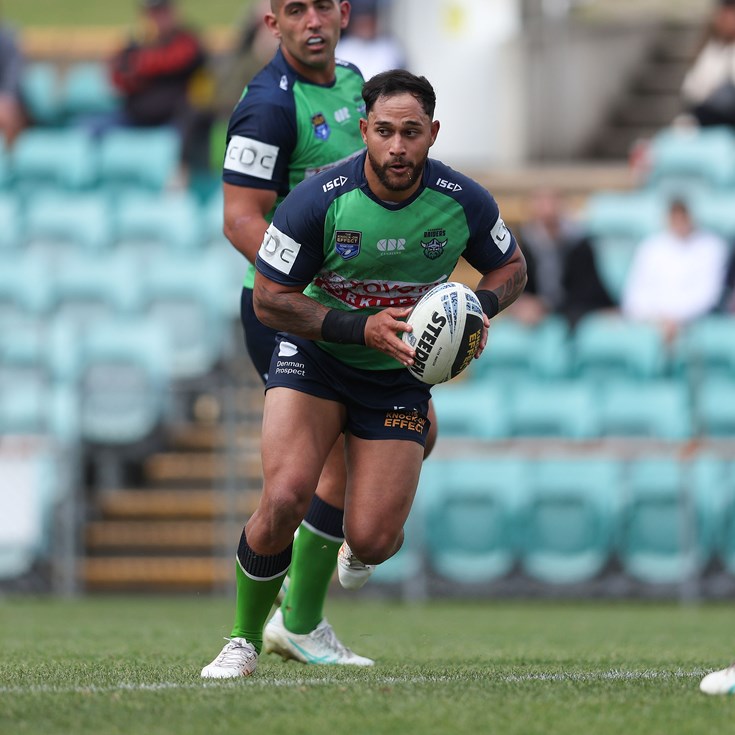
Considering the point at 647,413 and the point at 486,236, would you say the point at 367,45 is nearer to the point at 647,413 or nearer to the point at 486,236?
the point at 647,413

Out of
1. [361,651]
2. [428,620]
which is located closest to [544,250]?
[428,620]

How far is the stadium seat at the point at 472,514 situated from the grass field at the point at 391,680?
1.79 meters

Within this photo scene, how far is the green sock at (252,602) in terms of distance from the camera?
21.5 ft

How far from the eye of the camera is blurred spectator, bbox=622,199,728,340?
13.9 meters

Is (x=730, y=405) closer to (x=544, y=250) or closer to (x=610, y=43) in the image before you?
(x=544, y=250)

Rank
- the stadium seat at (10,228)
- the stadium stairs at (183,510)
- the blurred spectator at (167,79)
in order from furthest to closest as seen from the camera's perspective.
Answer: the blurred spectator at (167,79), the stadium seat at (10,228), the stadium stairs at (183,510)

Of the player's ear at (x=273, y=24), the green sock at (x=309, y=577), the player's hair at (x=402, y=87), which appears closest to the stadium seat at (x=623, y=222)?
the player's ear at (x=273, y=24)

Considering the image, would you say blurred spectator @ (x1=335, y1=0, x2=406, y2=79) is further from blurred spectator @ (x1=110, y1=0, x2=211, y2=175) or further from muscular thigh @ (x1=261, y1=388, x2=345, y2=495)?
muscular thigh @ (x1=261, y1=388, x2=345, y2=495)

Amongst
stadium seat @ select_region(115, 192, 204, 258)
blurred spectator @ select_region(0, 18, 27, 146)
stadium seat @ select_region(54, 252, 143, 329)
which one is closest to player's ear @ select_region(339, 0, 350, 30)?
stadium seat @ select_region(54, 252, 143, 329)

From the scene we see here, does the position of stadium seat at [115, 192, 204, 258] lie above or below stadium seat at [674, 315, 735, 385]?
above

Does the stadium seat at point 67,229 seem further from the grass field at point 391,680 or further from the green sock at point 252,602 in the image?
the green sock at point 252,602

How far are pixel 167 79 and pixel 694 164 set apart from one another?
584cm

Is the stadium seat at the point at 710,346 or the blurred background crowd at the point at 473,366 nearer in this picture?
the blurred background crowd at the point at 473,366

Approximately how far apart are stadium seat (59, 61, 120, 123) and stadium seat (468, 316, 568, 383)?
7553 mm
